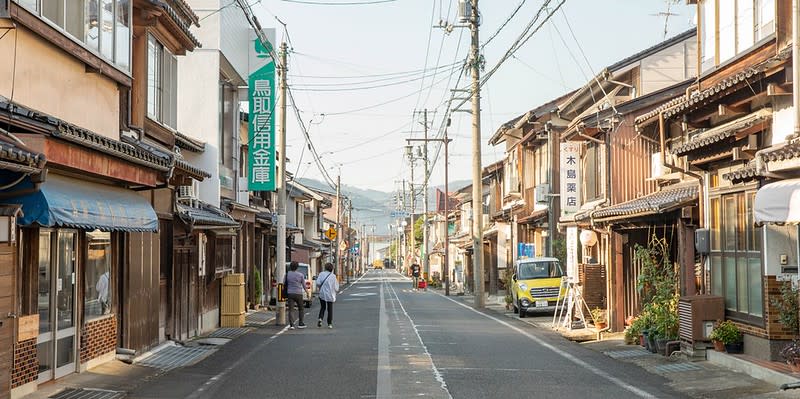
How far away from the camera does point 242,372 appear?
1518 centimetres

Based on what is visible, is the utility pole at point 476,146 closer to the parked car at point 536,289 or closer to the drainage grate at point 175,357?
the parked car at point 536,289

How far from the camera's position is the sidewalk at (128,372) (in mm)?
12594

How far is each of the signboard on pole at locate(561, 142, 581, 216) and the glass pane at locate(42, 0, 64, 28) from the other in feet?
67.9

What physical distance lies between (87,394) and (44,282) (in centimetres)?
174

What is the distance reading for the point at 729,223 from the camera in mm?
16516

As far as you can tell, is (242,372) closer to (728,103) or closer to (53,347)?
(53,347)

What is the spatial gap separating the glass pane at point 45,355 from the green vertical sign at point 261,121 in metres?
19.3

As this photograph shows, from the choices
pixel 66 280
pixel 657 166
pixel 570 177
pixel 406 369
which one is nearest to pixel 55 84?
pixel 66 280

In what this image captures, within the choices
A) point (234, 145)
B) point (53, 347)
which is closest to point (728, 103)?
point (53, 347)

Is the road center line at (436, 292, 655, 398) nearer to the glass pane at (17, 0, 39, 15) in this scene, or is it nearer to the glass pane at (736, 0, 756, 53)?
the glass pane at (736, 0, 756, 53)

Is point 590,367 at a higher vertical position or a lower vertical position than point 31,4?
lower

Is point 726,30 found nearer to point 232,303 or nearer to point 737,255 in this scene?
point 737,255

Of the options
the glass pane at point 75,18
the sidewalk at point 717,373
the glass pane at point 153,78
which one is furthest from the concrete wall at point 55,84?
the sidewalk at point 717,373

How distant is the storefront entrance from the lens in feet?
42.1
